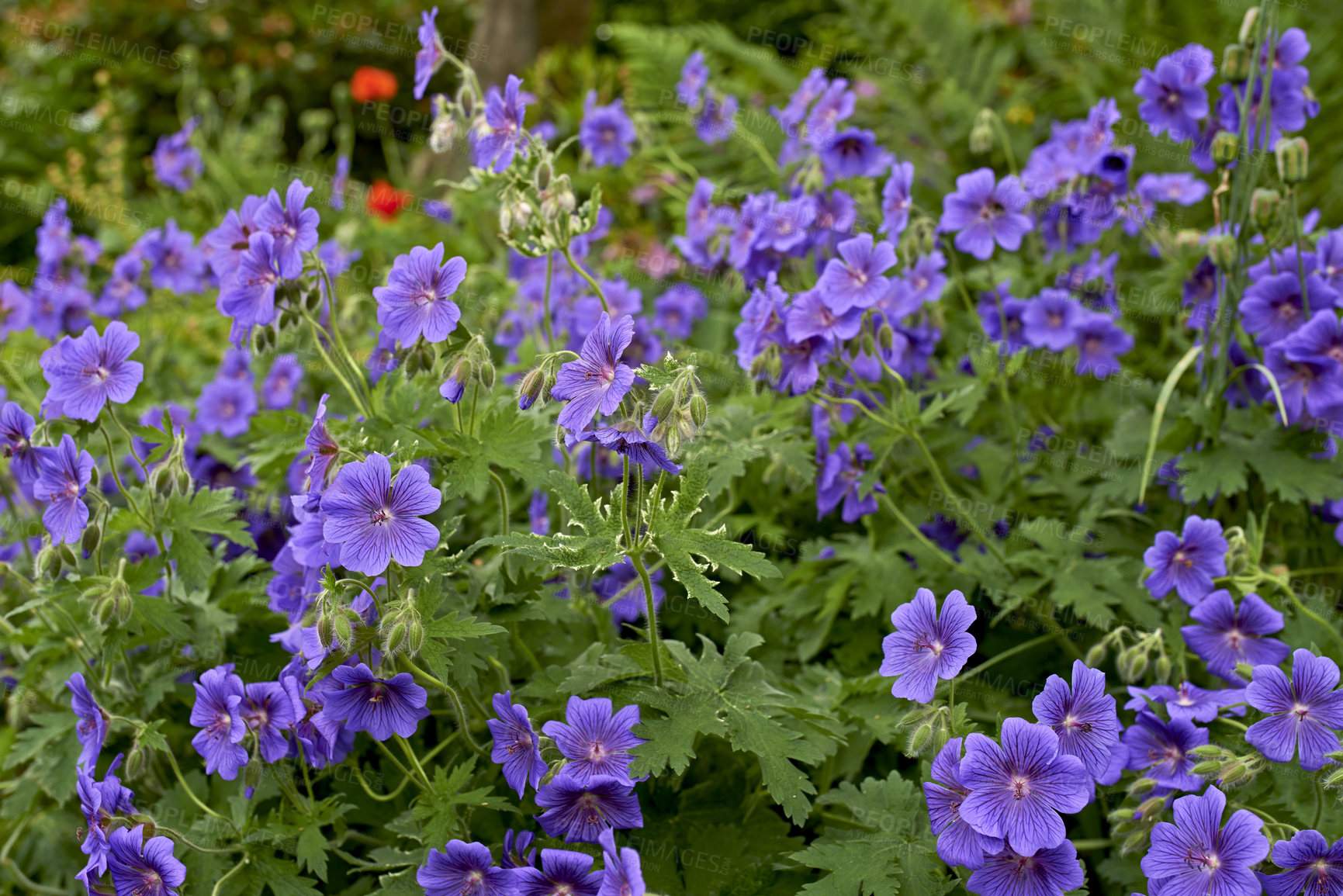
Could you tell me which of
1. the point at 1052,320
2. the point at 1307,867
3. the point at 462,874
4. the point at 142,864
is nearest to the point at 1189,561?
the point at 1307,867

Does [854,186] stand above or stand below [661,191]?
above

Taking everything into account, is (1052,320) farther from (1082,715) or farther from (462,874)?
(462,874)

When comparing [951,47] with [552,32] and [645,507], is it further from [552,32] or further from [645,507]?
[645,507]

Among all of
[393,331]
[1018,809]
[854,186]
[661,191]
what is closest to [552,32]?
[661,191]

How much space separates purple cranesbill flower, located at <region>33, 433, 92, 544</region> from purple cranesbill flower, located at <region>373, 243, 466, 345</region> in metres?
0.54

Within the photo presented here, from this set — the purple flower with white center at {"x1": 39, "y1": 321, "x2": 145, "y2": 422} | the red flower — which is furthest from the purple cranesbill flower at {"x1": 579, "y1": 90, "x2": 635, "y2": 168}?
the red flower

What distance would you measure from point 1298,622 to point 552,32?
16.9 ft

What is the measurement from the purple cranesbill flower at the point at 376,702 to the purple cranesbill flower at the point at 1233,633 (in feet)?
3.99

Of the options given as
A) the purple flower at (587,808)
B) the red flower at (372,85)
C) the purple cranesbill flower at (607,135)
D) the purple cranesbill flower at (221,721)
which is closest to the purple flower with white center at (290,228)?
the purple cranesbill flower at (221,721)

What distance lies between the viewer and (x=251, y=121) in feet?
25.5

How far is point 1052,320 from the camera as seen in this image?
233cm

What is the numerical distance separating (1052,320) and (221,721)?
6.01 feet

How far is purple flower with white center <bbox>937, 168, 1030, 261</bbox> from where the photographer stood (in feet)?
7.16

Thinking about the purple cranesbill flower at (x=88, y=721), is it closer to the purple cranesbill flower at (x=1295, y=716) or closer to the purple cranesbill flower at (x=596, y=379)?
the purple cranesbill flower at (x=596, y=379)
